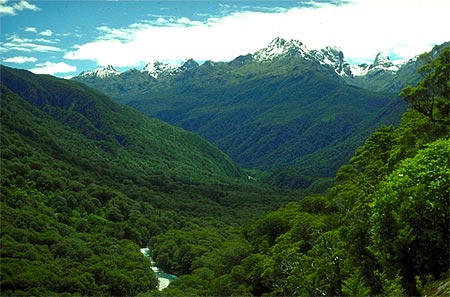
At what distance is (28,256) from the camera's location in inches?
5541

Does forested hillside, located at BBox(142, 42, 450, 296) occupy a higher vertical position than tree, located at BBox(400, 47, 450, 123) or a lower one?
lower

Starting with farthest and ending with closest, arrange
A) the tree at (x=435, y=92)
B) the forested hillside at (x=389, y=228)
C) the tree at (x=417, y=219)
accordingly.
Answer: the tree at (x=435, y=92), the forested hillside at (x=389, y=228), the tree at (x=417, y=219)

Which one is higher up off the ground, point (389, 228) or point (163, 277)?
point (389, 228)

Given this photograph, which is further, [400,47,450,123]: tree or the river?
the river

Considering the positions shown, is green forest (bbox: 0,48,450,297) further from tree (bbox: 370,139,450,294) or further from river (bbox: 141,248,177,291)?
Result: river (bbox: 141,248,177,291)

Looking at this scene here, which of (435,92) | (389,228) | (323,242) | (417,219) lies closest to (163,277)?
(323,242)

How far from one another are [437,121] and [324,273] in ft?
59.3

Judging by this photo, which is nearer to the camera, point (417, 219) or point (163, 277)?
point (417, 219)

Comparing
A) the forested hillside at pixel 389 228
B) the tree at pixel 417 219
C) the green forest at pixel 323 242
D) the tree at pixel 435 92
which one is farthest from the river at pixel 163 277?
the tree at pixel 417 219

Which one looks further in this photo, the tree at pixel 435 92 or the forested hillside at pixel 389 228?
the tree at pixel 435 92

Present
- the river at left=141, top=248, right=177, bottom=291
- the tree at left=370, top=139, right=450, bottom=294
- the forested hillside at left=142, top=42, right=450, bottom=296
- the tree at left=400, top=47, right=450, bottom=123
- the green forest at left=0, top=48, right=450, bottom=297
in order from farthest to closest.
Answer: the river at left=141, top=248, right=177, bottom=291
the tree at left=400, top=47, right=450, bottom=123
the green forest at left=0, top=48, right=450, bottom=297
the forested hillside at left=142, top=42, right=450, bottom=296
the tree at left=370, top=139, right=450, bottom=294

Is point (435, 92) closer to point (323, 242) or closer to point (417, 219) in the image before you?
point (323, 242)

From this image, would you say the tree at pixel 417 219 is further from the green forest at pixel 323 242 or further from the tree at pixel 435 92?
the tree at pixel 435 92

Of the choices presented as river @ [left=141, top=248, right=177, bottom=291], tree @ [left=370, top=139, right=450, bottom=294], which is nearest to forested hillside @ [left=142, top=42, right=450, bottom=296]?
tree @ [left=370, top=139, right=450, bottom=294]
